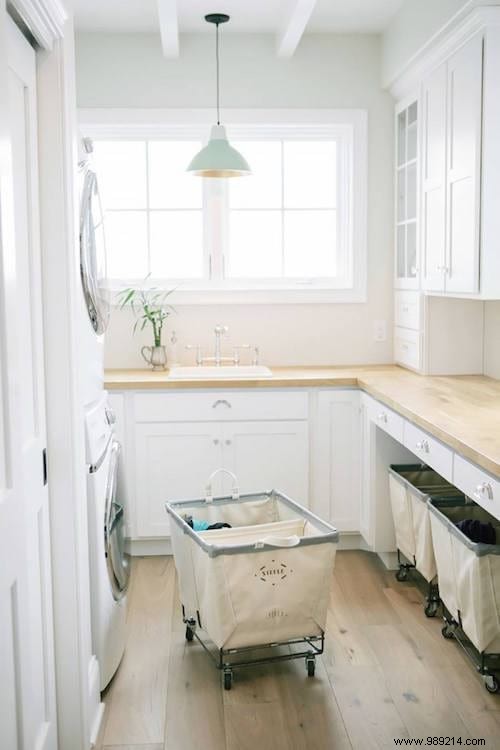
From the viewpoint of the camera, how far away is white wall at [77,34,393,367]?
4.51 m

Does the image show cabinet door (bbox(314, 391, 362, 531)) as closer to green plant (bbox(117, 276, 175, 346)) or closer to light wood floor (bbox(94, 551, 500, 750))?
light wood floor (bbox(94, 551, 500, 750))

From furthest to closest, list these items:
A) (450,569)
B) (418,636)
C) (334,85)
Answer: (334,85) < (418,636) < (450,569)

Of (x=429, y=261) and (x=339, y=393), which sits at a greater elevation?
(x=429, y=261)

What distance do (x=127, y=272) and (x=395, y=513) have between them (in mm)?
2019

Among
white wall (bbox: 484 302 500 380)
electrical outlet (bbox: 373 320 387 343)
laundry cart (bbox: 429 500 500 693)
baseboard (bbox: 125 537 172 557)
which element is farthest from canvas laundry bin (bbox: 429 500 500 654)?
electrical outlet (bbox: 373 320 387 343)

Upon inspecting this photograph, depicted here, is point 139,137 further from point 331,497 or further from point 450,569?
point 450,569

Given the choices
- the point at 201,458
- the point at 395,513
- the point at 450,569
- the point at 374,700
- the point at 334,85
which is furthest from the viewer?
the point at 334,85

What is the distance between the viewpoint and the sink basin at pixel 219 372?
14.3ft

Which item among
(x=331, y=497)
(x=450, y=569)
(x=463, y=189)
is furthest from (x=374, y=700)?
(x=463, y=189)

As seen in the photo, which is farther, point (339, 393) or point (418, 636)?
point (339, 393)

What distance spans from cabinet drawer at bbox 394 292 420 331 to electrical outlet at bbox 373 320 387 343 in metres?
0.07

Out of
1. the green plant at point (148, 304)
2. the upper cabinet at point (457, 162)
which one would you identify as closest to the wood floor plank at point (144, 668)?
the green plant at point (148, 304)

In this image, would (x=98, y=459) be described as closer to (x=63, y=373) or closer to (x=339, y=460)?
(x=63, y=373)

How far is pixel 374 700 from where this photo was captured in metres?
2.75
